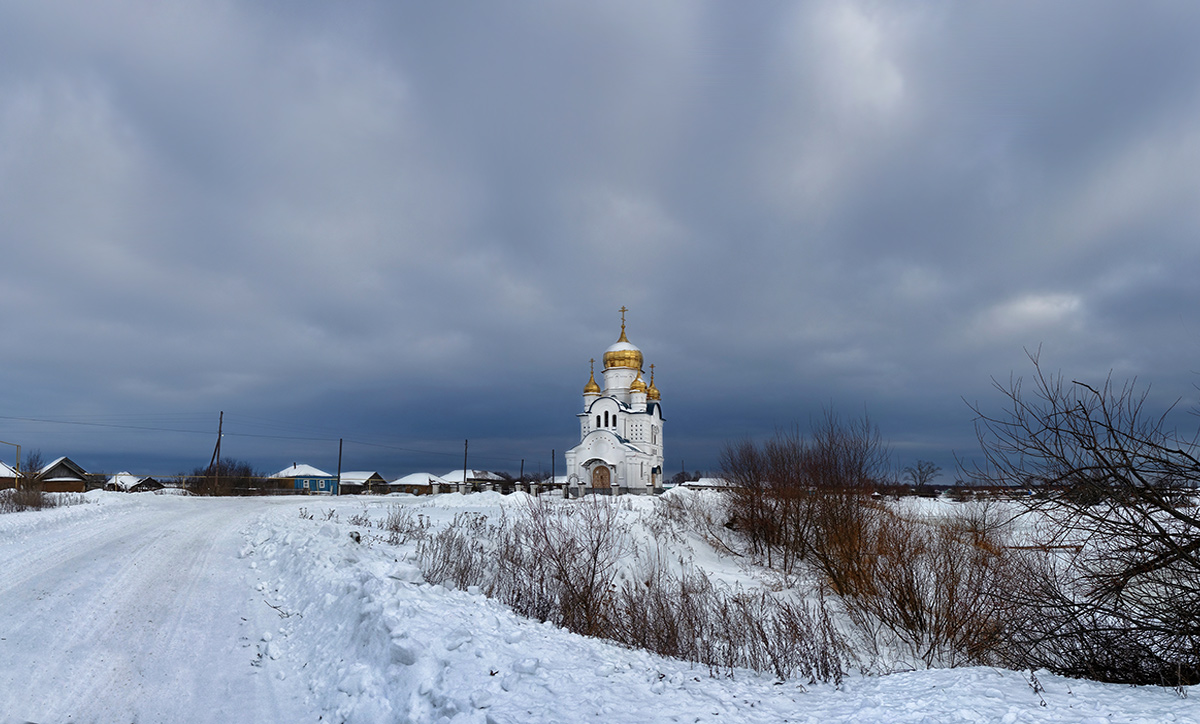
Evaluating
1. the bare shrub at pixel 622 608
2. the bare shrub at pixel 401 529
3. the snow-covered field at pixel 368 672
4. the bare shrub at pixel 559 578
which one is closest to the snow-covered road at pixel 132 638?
the snow-covered field at pixel 368 672

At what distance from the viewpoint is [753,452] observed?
23141mm

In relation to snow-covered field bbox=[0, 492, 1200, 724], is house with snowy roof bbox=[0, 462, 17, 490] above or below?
above

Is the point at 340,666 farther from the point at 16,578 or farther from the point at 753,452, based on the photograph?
the point at 753,452

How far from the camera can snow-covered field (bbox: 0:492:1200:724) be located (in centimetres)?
504

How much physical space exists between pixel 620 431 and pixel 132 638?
50.7 m

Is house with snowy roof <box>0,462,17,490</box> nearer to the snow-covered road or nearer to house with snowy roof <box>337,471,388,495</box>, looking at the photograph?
house with snowy roof <box>337,471,388,495</box>

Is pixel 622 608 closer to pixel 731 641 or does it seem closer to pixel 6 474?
pixel 731 641

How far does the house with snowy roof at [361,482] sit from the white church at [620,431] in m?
23.3

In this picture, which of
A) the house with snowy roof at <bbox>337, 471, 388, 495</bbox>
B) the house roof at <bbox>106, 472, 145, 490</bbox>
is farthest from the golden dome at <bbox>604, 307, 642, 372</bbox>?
the house roof at <bbox>106, 472, 145, 490</bbox>

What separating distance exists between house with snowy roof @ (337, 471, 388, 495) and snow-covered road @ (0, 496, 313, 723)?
181ft

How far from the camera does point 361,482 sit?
76.1 m

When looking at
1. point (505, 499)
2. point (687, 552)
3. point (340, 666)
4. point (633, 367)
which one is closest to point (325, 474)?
point (633, 367)

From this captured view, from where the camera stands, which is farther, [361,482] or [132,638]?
[361,482]

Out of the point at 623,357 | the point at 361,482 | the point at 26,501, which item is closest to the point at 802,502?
the point at 26,501
